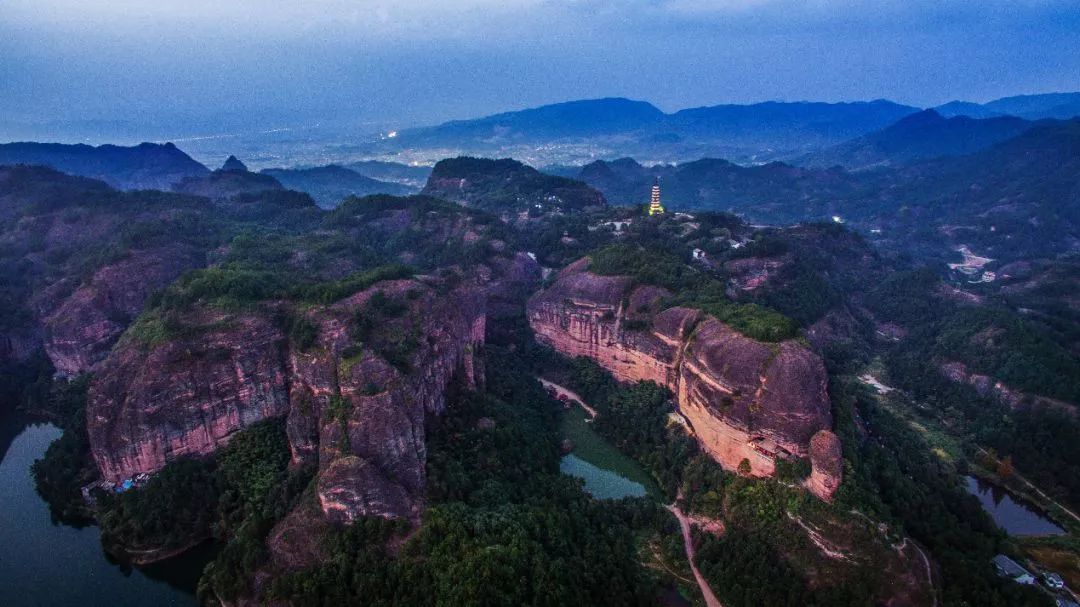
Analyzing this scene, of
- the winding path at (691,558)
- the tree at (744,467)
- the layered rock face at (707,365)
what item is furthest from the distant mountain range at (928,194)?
the winding path at (691,558)

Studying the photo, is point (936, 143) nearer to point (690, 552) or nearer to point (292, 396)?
point (690, 552)

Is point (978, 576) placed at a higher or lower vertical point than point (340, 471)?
lower

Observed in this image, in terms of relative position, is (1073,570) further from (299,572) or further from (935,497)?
(299,572)

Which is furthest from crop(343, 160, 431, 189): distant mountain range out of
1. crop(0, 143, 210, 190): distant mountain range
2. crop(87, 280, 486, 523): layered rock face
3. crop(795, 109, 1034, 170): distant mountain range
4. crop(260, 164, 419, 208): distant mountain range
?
crop(87, 280, 486, 523): layered rock face

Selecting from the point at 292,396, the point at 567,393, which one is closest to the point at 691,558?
the point at 567,393

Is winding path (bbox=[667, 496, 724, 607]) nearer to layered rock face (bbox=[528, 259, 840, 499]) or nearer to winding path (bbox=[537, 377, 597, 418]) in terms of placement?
layered rock face (bbox=[528, 259, 840, 499])

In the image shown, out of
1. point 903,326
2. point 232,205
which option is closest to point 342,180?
point 232,205

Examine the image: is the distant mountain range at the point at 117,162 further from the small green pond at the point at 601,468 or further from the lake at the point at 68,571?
the small green pond at the point at 601,468
